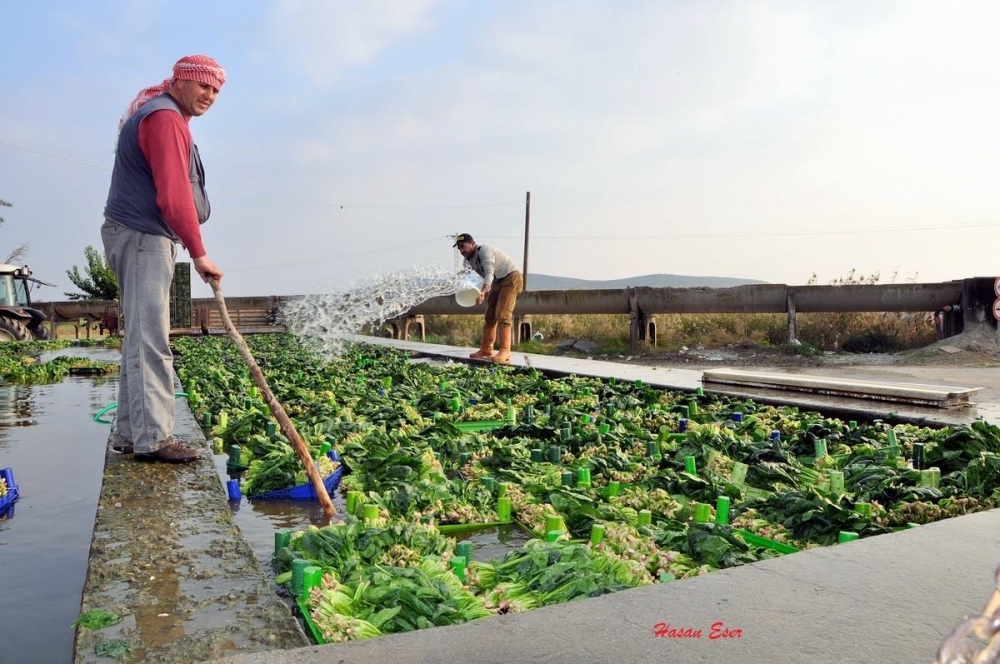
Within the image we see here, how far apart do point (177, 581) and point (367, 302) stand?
1523cm

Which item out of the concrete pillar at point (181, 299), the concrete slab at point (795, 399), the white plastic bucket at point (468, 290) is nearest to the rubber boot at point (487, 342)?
the white plastic bucket at point (468, 290)

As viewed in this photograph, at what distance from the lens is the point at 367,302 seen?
1788 centimetres

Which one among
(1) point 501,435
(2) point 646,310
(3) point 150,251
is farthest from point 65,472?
(2) point 646,310

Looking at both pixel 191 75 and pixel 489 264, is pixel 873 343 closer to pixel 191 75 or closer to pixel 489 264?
pixel 489 264

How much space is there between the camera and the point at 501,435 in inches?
256

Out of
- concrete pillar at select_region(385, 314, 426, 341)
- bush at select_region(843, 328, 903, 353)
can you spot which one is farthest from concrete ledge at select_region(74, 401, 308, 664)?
concrete pillar at select_region(385, 314, 426, 341)

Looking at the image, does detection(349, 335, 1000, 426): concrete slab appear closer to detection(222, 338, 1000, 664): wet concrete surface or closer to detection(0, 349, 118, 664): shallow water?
detection(222, 338, 1000, 664): wet concrete surface

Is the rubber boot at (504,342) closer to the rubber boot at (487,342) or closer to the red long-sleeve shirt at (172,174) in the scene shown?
the rubber boot at (487,342)

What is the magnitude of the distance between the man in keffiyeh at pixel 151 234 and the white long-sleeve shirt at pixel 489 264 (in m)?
7.50

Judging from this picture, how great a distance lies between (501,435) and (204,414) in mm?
2681

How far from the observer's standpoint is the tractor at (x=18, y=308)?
71.7 feet

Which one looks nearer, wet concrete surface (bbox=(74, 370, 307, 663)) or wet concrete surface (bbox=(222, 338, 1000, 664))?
wet concrete surface (bbox=(222, 338, 1000, 664))

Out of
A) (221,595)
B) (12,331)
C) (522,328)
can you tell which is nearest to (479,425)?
(221,595)

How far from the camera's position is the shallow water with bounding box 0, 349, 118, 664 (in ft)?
9.09
